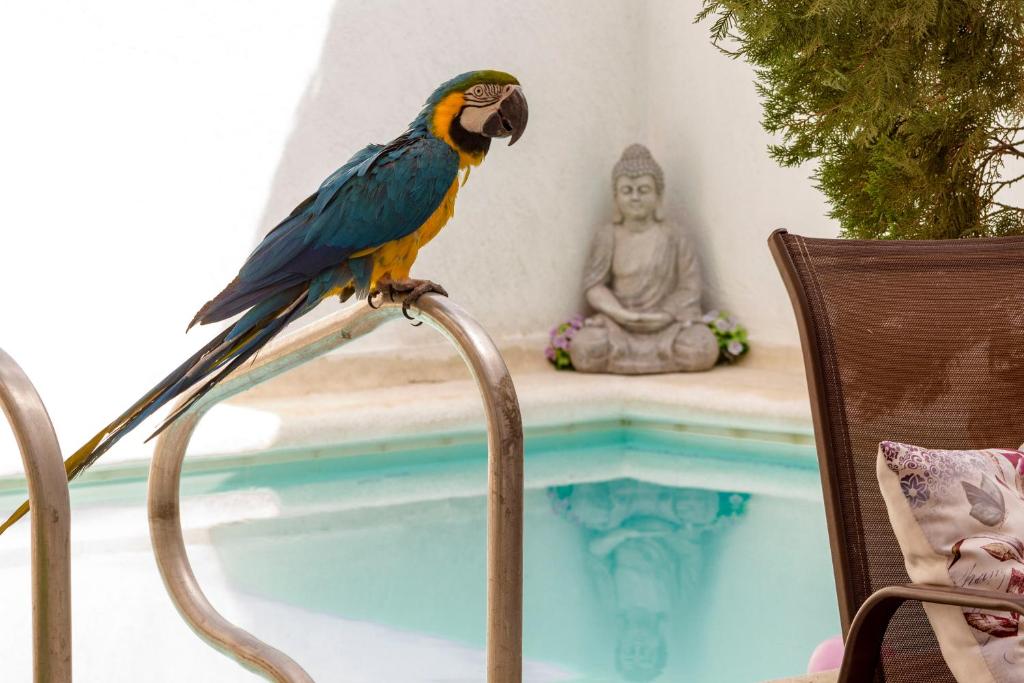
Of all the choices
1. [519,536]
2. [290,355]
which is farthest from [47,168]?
[519,536]

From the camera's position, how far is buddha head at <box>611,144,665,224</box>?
6.06 m

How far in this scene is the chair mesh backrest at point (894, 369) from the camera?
1332mm

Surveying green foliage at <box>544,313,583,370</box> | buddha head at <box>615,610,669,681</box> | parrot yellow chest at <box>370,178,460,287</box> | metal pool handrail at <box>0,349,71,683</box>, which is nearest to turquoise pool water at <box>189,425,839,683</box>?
buddha head at <box>615,610,669,681</box>

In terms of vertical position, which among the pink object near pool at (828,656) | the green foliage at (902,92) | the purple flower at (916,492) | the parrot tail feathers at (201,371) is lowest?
the pink object near pool at (828,656)

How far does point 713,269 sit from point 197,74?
9.66 feet

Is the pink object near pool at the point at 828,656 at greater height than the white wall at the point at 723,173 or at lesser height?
lesser

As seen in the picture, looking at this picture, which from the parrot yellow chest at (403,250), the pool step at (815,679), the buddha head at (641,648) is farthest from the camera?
the buddha head at (641,648)

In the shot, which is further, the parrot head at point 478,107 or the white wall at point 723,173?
the white wall at point 723,173

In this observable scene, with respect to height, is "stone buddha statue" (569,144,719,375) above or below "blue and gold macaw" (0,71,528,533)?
above

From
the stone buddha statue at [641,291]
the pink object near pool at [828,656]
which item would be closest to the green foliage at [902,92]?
the pink object near pool at [828,656]

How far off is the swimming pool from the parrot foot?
171 centimetres

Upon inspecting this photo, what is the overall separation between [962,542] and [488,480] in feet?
1.77

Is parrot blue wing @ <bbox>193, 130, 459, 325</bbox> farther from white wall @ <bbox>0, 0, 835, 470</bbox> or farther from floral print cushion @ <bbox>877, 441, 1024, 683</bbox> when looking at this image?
white wall @ <bbox>0, 0, 835, 470</bbox>

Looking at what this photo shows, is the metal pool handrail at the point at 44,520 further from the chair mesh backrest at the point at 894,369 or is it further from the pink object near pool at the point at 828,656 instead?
the pink object near pool at the point at 828,656
